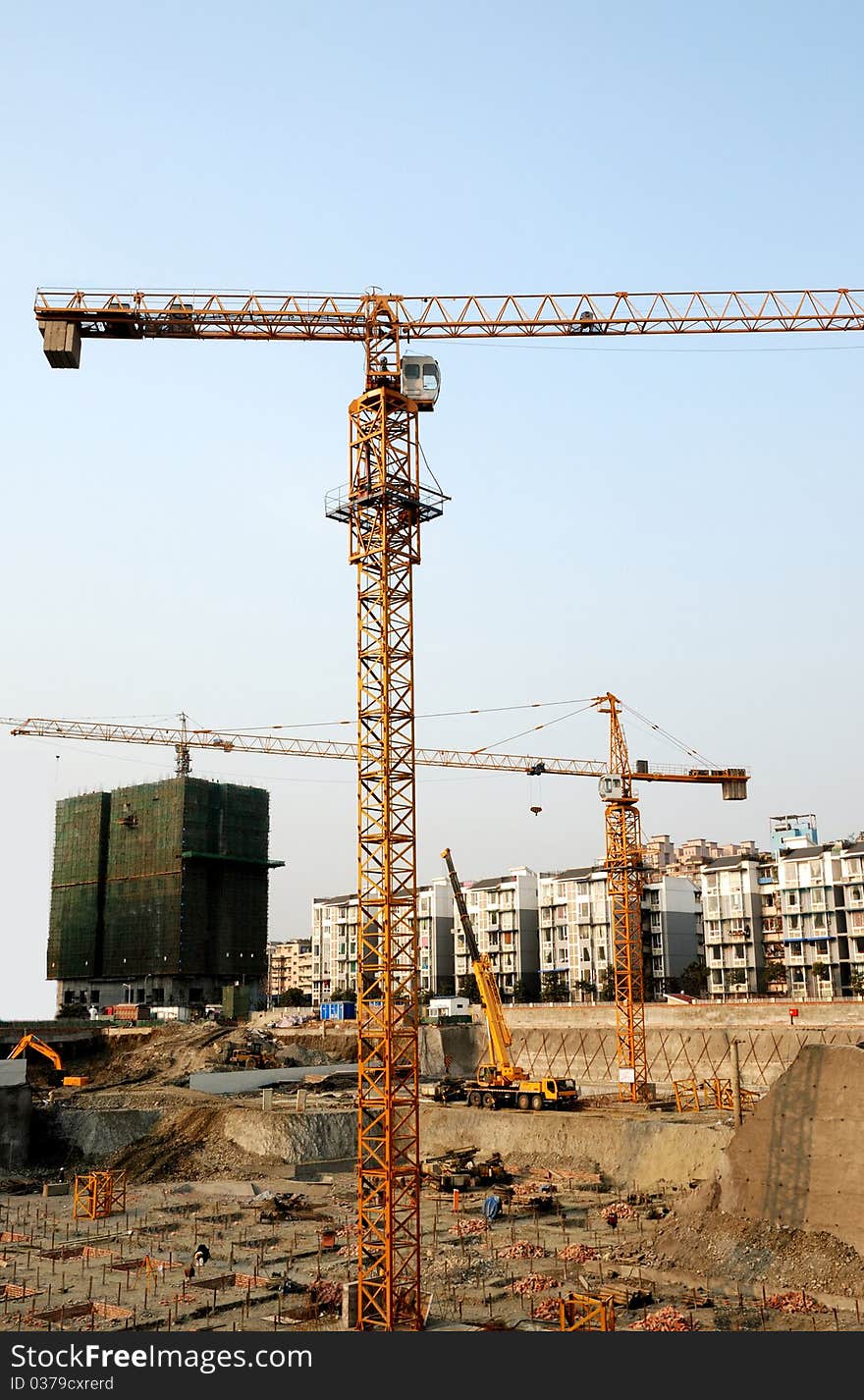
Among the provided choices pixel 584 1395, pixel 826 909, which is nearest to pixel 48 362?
pixel 584 1395

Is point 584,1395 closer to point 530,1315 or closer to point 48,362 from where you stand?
point 530,1315

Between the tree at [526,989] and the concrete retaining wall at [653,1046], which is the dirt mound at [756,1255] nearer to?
the concrete retaining wall at [653,1046]

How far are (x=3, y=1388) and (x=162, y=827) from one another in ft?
356

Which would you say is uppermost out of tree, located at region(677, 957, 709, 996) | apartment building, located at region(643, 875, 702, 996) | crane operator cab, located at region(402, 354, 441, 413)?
crane operator cab, located at region(402, 354, 441, 413)

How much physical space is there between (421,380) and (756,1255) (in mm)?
27023

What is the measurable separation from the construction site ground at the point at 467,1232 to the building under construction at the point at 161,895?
60756 millimetres

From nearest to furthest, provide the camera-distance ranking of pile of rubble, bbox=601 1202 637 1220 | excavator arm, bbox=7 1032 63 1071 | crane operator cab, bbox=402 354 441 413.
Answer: crane operator cab, bbox=402 354 441 413 → pile of rubble, bbox=601 1202 637 1220 → excavator arm, bbox=7 1032 63 1071

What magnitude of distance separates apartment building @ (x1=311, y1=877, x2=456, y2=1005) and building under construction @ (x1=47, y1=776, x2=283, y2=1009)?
13.5m

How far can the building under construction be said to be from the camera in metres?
122

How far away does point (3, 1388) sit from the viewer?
19.9 meters

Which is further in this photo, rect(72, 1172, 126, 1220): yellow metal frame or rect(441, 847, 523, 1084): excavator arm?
rect(441, 847, 523, 1084): excavator arm

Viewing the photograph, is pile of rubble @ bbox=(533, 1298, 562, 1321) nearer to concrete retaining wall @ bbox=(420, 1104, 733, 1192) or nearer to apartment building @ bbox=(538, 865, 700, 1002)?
concrete retaining wall @ bbox=(420, 1104, 733, 1192)

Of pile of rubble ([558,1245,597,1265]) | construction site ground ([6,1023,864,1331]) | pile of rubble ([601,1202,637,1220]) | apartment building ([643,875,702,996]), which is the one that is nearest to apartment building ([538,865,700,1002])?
apartment building ([643,875,702,996])

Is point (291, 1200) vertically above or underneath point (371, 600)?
underneath
